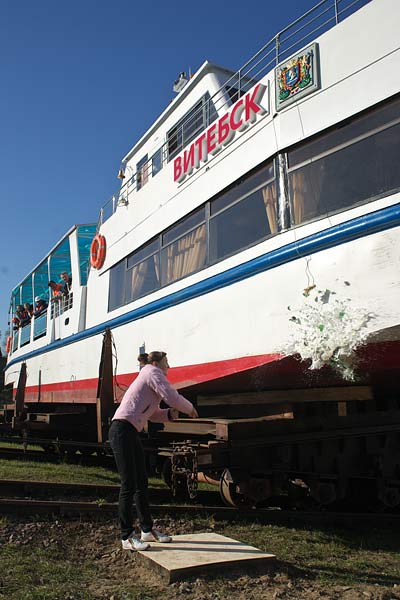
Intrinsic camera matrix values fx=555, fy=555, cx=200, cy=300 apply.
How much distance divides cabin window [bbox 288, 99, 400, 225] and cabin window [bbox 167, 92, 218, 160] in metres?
1.99

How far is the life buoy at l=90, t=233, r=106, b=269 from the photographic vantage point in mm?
9047

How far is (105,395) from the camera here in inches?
270

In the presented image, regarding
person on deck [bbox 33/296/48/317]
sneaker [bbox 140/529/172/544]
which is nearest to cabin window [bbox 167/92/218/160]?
sneaker [bbox 140/529/172/544]

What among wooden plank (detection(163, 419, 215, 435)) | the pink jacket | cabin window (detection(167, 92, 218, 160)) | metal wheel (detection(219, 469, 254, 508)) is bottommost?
metal wheel (detection(219, 469, 254, 508))

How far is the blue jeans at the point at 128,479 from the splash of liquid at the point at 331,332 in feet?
4.55

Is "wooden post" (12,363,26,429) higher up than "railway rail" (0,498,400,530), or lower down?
higher up

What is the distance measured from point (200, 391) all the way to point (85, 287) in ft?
15.5

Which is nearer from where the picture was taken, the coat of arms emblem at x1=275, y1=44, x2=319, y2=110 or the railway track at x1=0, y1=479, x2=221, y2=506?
the coat of arms emblem at x1=275, y1=44, x2=319, y2=110

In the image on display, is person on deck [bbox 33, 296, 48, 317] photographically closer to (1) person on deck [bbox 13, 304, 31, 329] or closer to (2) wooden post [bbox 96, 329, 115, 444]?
(1) person on deck [bbox 13, 304, 31, 329]

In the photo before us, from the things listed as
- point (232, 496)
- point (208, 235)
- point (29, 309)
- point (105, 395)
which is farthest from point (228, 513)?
point (29, 309)

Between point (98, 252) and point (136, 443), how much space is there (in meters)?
5.69

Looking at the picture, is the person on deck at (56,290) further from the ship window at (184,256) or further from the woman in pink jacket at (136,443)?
the woman in pink jacket at (136,443)

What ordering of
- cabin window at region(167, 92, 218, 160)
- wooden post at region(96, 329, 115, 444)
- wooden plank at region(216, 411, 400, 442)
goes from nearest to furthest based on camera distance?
wooden plank at region(216, 411, 400, 442) → cabin window at region(167, 92, 218, 160) → wooden post at region(96, 329, 115, 444)

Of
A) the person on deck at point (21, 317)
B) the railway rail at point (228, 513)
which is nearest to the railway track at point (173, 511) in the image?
the railway rail at point (228, 513)
